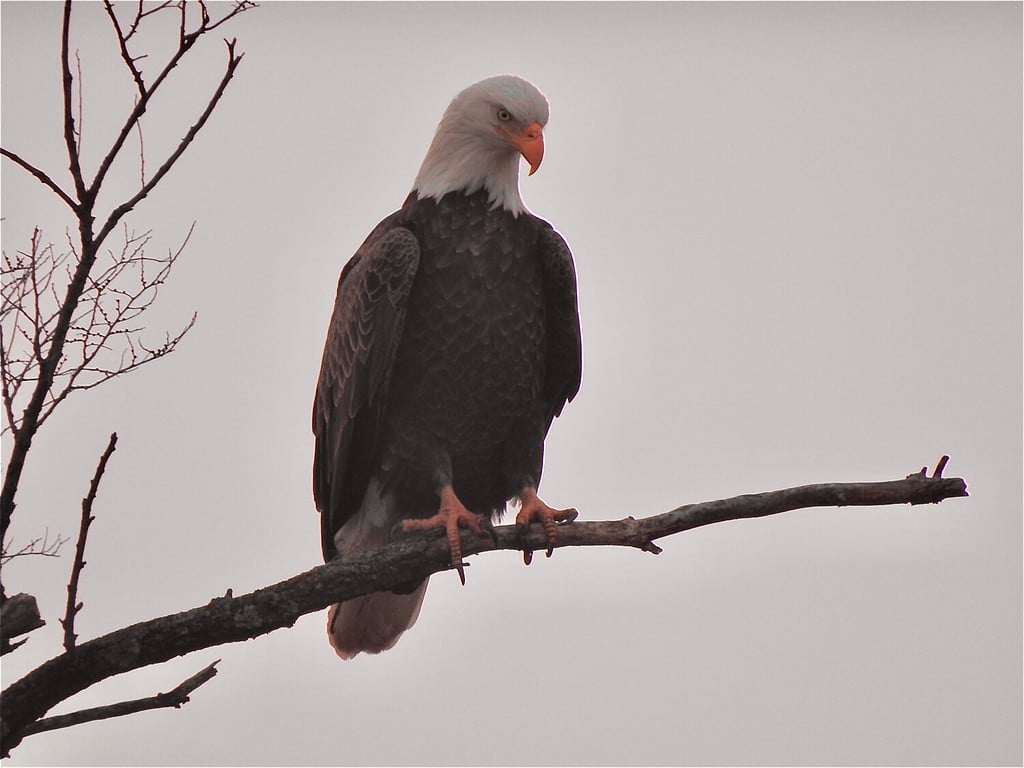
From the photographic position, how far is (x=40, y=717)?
3.94 m

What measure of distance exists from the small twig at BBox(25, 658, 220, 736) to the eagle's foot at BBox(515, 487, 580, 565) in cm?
147

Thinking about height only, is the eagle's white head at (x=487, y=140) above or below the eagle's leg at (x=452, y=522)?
above

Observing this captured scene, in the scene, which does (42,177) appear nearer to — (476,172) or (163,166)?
(163,166)

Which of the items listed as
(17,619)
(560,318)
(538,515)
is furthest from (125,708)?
(560,318)

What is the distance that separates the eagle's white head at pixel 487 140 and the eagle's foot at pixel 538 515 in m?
1.28

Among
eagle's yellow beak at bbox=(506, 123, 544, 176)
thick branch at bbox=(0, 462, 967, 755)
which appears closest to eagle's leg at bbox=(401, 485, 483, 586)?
thick branch at bbox=(0, 462, 967, 755)

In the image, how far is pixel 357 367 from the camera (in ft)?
17.8

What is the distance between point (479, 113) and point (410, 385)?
1276mm

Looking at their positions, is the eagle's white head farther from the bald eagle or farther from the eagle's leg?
the eagle's leg

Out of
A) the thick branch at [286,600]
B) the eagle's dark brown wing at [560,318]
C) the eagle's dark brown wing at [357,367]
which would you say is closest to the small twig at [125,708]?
the thick branch at [286,600]

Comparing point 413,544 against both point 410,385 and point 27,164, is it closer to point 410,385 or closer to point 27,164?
point 410,385

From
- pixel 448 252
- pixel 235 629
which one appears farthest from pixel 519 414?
pixel 235 629

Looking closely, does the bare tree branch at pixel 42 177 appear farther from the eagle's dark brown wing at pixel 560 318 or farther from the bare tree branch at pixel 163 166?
the eagle's dark brown wing at pixel 560 318

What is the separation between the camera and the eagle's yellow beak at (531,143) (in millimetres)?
5293
